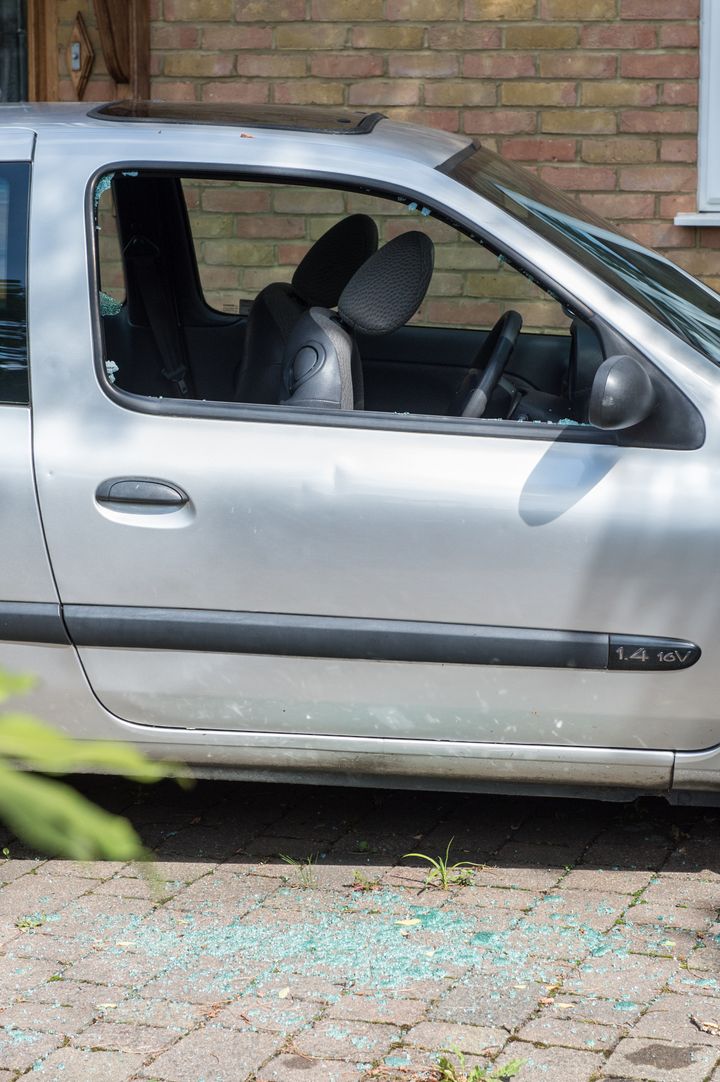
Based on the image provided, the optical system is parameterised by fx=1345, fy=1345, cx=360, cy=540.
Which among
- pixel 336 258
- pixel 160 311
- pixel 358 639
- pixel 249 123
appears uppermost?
pixel 249 123

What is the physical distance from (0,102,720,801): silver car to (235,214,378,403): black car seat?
1.78 ft

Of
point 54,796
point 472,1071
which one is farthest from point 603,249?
point 54,796

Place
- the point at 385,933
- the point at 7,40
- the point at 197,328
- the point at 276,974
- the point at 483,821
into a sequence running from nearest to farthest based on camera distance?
the point at 276,974, the point at 385,933, the point at 483,821, the point at 197,328, the point at 7,40

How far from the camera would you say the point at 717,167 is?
673cm

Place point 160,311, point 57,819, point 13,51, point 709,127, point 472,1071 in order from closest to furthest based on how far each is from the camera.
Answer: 1. point 57,819
2. point 472,1071
3. point 160,311
4. point 709,127
5. point 13,51

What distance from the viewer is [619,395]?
9.26 ft

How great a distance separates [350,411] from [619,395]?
0.62 m

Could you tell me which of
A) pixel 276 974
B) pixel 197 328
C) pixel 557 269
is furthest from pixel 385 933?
pixel 197 328

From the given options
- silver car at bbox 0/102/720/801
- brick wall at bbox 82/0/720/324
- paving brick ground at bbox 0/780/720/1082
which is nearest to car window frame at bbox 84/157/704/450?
silver car at bbox 0/102/720/801

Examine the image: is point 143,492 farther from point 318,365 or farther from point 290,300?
point 290,300

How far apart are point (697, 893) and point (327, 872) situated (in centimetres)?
86

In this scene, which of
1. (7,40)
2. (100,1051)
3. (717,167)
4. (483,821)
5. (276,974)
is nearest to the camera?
(100,1051)

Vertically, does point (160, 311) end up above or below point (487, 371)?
above

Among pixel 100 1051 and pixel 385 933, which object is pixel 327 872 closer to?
pixel 385 933
